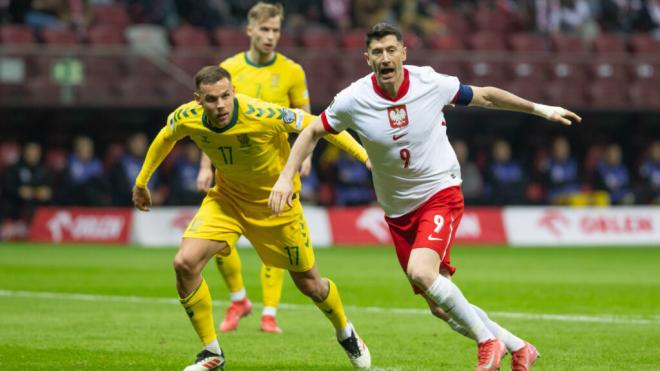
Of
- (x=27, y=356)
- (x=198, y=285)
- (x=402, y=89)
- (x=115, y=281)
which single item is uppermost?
(x=402, y=89)

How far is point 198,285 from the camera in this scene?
836cm

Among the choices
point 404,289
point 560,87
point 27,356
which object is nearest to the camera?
point 27,356

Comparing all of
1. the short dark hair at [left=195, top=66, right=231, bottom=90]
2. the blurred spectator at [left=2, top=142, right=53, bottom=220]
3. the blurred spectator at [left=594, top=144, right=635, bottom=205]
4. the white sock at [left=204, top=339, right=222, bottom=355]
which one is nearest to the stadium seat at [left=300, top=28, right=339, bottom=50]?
the blurred spectator at [left=2, top=142, right=53, bottom=220]

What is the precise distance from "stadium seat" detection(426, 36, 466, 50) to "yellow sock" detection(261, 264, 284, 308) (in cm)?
1561

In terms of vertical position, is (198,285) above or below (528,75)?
above

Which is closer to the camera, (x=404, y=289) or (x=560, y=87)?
(x=404, y=289)

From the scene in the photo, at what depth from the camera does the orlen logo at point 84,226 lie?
77.4 ft

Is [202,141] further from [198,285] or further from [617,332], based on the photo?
[617,332]

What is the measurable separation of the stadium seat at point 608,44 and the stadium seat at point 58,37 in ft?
37.9

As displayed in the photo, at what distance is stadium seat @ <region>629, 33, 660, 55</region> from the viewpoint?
1078 inches

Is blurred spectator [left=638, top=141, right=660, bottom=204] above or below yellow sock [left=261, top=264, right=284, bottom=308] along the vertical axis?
below

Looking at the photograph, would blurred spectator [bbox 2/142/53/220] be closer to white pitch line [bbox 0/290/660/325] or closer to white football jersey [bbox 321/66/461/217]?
white pitch line [bbox 0/290/660/325]

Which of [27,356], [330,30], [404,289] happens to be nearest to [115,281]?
[404,289]

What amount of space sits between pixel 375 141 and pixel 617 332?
149 inches
